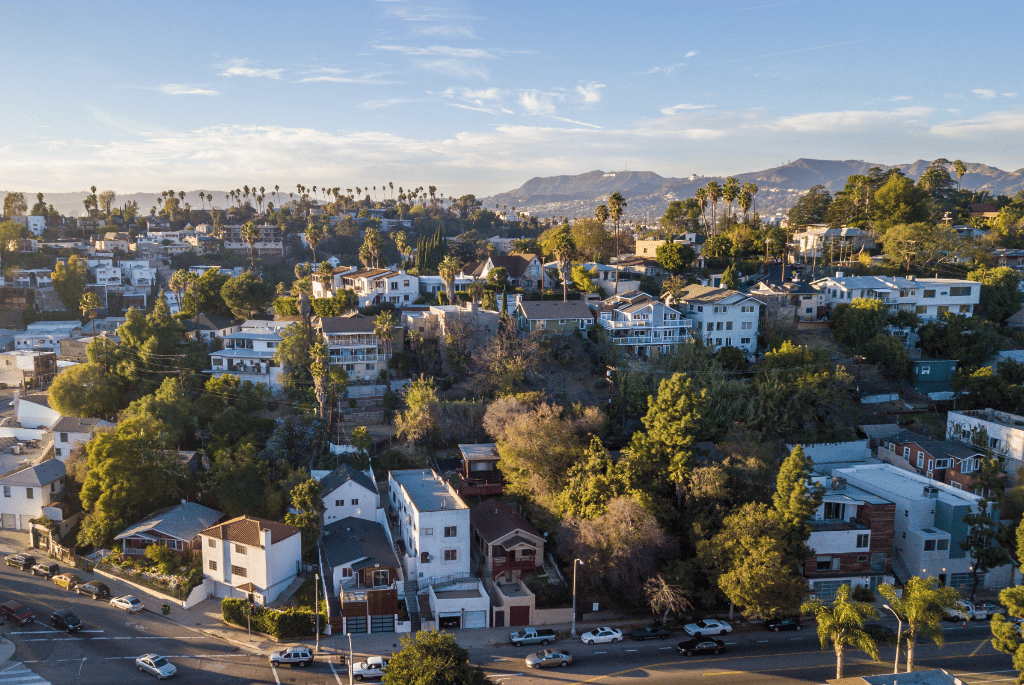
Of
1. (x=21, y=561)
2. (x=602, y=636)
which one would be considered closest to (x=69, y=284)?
(x=21, y=561)

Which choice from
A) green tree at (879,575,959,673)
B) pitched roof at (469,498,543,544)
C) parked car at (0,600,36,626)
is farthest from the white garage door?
→ parked car at (0,600,36,626)

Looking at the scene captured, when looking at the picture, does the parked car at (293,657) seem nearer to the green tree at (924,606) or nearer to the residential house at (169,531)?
the residential house at (169,531)

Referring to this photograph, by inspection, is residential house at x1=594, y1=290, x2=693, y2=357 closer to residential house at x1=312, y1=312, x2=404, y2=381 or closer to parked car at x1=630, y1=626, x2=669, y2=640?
residential house at x1=312, y1=312, x2=404, y2=381

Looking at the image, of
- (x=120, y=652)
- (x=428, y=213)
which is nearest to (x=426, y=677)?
(x=120, y=652)

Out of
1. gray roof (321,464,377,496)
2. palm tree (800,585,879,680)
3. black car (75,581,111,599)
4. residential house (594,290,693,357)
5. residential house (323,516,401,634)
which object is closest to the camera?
palm tree (800,585,879,680)

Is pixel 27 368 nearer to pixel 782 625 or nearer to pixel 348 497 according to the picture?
pixel 348 497

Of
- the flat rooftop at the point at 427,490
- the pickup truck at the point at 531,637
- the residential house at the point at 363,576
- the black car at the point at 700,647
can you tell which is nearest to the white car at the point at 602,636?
the pickup truck at the point at 531,637

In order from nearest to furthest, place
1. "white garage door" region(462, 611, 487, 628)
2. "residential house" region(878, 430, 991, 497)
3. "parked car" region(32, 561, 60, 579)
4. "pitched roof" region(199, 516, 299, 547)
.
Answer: "white garage door" region(462, 611, 487, 628) < "pitched roof" region(199, 516, 299, 547) < "parked car" region(32, 561, 60, 579) < "residential house" region(878, 430, 991, 497)
